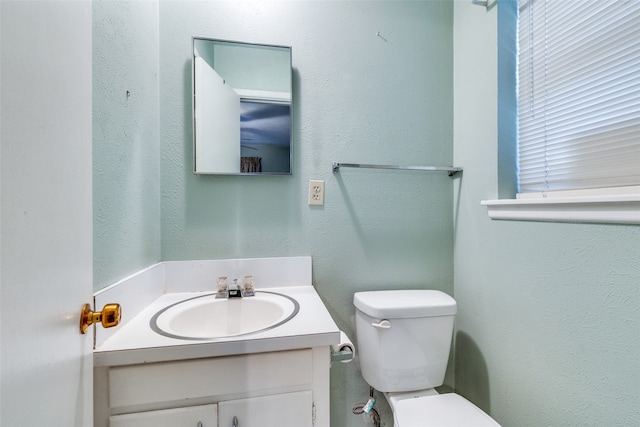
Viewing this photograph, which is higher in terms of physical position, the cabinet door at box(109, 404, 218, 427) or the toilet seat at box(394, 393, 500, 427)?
the cabinet door at box(109, 404, 218, 427)

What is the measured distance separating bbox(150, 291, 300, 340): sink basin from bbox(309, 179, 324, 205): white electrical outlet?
424mm

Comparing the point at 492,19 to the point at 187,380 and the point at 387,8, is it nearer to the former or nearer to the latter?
the point at 387,8

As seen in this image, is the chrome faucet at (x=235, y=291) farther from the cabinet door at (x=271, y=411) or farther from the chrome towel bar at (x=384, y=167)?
the chrome towel bar at (x=384, y=167)

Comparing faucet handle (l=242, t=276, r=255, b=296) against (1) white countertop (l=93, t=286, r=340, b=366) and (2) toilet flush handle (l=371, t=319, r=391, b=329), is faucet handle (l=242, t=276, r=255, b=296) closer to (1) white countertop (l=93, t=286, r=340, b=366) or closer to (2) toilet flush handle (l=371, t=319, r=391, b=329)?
(1) white countertop (l=93, t=286, r=340, b=366)

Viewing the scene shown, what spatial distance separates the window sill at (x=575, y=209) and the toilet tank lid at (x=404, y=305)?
0.40 meters

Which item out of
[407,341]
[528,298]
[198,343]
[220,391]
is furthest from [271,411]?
[528,298]

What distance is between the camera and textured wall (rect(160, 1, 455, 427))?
1.10 meters

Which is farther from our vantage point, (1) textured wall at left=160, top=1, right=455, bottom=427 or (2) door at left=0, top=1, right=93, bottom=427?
(1) textured wall at left=160, top=1, right=455, bottom=427

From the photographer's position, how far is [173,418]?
65cm

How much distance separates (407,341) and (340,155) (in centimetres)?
82

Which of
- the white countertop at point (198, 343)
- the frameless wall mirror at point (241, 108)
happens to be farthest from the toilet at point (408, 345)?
the frameless wall mirror at point (241, 108)

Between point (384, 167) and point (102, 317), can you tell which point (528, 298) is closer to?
point (384, 167)

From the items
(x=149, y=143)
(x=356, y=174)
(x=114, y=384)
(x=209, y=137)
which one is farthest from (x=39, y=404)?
(x=356, y=174)

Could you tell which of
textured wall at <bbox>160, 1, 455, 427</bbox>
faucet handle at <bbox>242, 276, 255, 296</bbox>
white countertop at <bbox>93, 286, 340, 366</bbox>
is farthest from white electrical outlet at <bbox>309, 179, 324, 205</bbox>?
white countertop at <bbox>93, 286, 340, 366</bbox>
